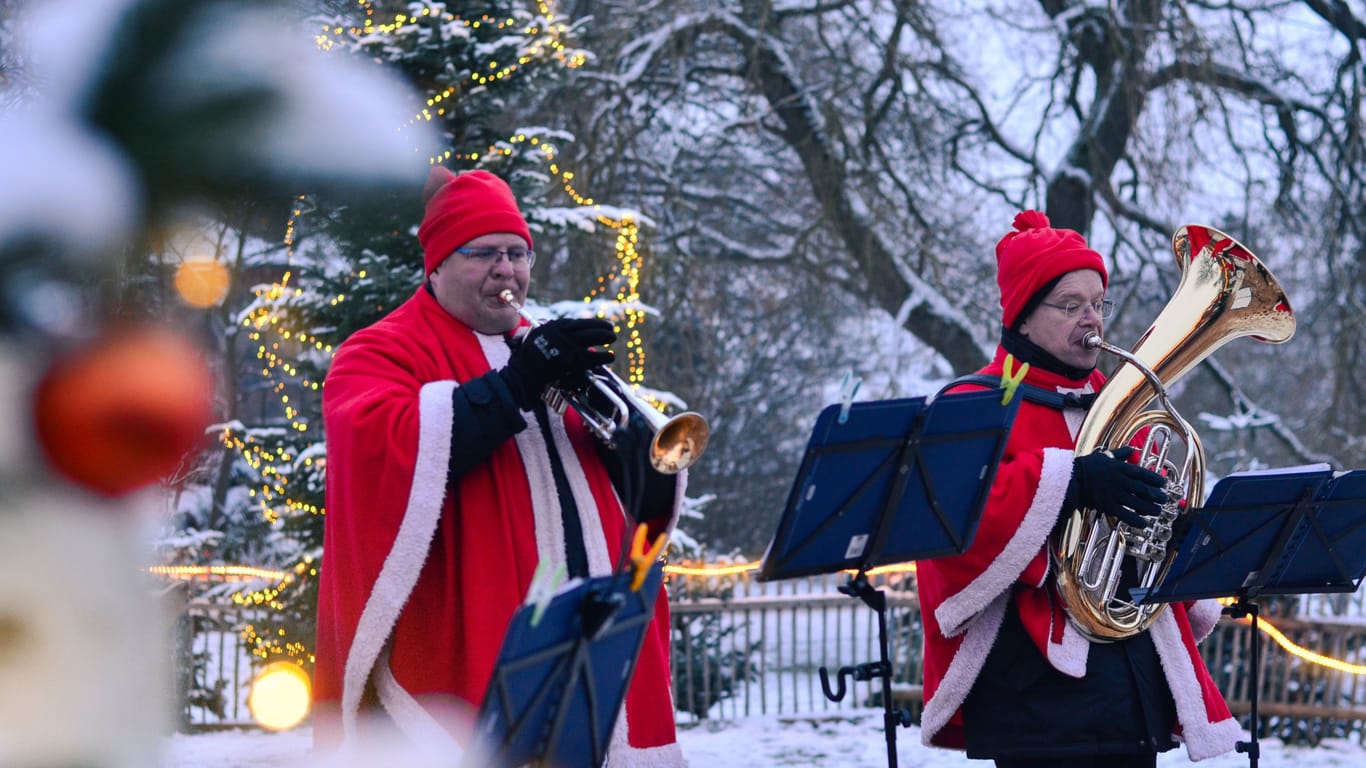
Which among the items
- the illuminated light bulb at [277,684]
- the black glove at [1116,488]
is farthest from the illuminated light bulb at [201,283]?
the illuminated light bulb at [277,684]

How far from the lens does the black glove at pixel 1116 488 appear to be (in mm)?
3098

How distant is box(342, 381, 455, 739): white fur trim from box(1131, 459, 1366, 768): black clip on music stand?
1.67 m

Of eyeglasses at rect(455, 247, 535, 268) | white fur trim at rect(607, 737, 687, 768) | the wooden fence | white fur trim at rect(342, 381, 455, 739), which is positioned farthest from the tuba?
the wooden fence

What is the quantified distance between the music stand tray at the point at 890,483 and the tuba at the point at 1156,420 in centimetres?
46

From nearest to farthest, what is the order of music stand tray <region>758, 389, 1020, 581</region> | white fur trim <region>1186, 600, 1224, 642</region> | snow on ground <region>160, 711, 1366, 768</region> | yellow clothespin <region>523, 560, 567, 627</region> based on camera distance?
1. yellow clothespin <region>523, 560, 567, 627</region>
2. music stand tray <region>758, 389, 1020, 581</region>
3. white fur trim <region>1186, 600, 1224, 642</region>
4. snow on ground <region>160, 711, 1366, 768</region>

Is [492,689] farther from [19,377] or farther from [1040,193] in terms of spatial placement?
[1040,193]

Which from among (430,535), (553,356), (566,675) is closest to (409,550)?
(430,535)

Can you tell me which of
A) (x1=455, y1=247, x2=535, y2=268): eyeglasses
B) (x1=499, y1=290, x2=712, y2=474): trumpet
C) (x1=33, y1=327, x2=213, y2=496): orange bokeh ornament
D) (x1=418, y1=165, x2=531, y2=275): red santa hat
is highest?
(x1=418, y1=165, x2=531, y2=275): red santa hat

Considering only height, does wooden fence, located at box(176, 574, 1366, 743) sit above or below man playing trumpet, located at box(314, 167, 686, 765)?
below

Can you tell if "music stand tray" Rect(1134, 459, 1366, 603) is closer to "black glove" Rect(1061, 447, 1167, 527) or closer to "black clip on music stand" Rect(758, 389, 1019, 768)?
"black glove" Rect(1061, 447, 1167, 527)

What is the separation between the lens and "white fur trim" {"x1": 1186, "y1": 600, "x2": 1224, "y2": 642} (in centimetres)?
363

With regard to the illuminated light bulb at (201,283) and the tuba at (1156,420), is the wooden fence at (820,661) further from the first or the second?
the illuminated light bulb at (201,283)

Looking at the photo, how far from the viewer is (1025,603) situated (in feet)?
11.0

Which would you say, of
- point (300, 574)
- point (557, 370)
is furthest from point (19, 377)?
point (300, 574)
